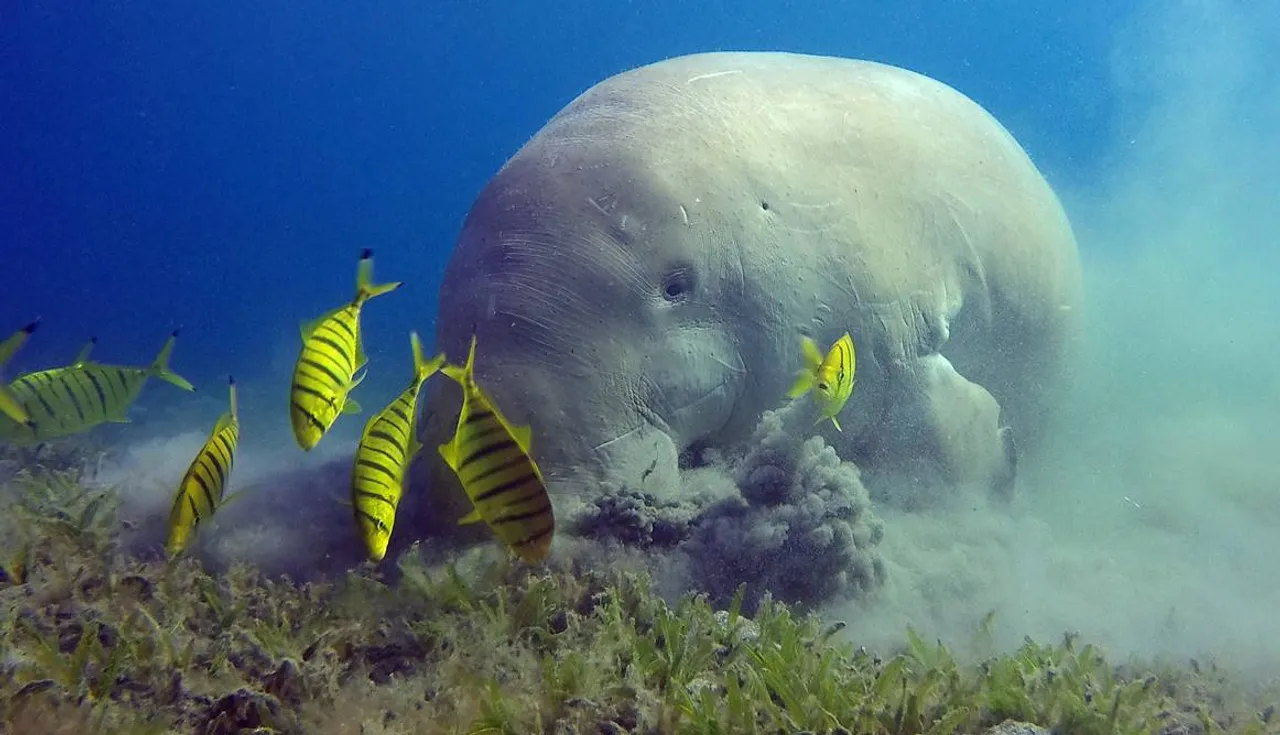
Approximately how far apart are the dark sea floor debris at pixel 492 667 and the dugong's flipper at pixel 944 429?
1836 millimetres

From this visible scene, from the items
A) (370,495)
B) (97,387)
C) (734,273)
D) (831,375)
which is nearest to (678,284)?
(734,273)

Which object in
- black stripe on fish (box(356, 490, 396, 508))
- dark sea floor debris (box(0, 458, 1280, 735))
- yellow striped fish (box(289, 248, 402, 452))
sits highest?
yellow striped fish (box(289, 248, 402, 452))

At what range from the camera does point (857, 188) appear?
5656 millimetres

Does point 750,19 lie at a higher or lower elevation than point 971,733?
higher

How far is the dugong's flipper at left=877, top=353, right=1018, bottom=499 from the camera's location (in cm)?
562

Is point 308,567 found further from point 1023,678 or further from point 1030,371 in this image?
point 1030,371

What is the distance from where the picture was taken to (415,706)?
114 inches

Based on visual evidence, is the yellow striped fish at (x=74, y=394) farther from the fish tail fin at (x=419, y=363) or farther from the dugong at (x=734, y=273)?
the fish tail fin at (x=419, y=363)

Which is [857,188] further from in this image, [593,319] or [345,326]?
[345,326]

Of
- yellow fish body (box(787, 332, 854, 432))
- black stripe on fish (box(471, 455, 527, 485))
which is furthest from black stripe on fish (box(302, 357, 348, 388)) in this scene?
yellow fish body (box(787, 332, 854, 432))

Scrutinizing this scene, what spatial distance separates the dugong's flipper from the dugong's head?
1353mm

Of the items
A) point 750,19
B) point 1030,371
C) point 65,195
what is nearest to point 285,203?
point 65,195

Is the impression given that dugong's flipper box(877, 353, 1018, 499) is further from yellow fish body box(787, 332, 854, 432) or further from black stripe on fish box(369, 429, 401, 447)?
black stripe on fish box(369, 429, 401, 447)

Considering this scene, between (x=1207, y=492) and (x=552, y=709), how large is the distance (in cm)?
641
